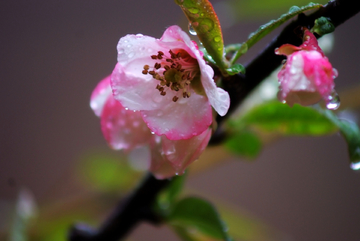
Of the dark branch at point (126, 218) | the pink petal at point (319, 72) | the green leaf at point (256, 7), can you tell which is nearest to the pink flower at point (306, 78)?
the pink petal at point (319, 72)

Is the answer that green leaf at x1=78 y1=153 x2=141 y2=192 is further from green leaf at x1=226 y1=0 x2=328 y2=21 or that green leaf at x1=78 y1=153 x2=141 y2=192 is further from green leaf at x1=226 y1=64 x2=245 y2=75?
green leaf at x1=226 y1=64 x2=245 y2=75

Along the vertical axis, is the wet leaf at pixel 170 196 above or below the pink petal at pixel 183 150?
below

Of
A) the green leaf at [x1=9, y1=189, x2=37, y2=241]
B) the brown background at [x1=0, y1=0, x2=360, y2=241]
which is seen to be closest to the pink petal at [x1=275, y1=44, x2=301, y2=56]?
the green leaf at [x1=9, y1=189, x2=37, y2=241]

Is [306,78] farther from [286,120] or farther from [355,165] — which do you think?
[286,120]

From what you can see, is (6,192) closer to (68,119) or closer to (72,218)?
(68,119)

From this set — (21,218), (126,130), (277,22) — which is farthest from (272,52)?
(21,218)

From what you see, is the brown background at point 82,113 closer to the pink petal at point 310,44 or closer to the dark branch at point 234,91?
the dark branch at point 234,91
